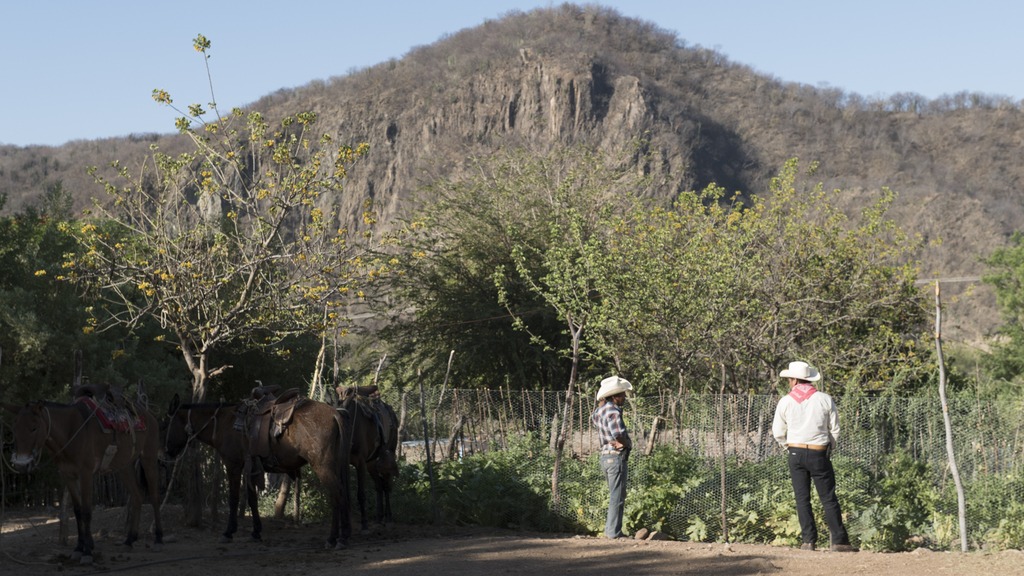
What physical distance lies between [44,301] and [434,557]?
11073 millimetres

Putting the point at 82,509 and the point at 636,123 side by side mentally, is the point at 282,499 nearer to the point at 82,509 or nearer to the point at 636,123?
the point at 82,509

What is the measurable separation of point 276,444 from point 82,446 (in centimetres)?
213

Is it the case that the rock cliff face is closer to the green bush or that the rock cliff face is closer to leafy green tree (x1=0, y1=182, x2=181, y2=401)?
leafy green tree (x1=0, y1=182, x2=181, y2=401)

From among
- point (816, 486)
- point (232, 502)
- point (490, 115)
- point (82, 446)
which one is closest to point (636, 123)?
point (490, 115)

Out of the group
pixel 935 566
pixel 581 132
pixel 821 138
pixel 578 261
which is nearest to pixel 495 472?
pixel 935 566

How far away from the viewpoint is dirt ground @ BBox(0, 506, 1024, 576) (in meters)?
10.2

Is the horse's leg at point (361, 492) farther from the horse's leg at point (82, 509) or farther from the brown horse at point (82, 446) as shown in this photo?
the horse's leg at point (82, 509)

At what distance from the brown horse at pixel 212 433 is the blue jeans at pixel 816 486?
5.90 m

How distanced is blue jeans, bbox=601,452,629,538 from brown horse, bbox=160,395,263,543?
12.9 feet

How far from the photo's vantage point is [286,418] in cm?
1221

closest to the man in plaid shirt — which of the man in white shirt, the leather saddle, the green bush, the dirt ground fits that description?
the dirt ground

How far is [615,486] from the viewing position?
1200 centimetres

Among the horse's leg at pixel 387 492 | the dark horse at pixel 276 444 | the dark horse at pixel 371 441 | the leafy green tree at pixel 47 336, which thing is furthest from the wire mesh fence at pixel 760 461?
the leafy green tree at pixel 47 336

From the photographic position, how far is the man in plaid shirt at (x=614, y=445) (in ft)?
39.0
